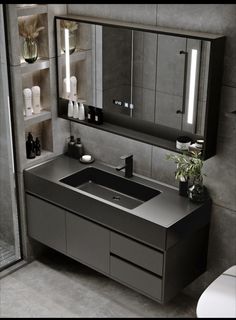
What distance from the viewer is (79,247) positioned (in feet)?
10.8

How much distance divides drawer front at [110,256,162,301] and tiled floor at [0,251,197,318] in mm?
203

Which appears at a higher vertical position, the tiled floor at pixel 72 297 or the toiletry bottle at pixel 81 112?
the toiletry bottle at pixel 81 112

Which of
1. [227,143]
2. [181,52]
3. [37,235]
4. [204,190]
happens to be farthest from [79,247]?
[181,52]

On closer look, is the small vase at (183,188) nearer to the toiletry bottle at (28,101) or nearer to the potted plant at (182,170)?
the potted plant at (182,170)

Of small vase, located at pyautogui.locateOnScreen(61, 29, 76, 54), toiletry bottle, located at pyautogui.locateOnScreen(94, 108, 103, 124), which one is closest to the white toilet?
toiletry bottle, located at pyautogui.locateOnScreen(94, 108, 103, 124)

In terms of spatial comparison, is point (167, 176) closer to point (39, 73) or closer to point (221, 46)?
point (221, 46)

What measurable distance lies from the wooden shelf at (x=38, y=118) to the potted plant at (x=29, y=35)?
411 millimetres

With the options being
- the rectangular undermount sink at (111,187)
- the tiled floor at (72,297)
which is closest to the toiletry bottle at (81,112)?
the rectangular undermount sink at (111,187)

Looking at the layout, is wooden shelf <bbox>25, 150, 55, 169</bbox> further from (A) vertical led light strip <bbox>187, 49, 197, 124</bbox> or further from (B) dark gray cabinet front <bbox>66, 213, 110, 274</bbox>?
(A) vertical led light strip <bbox>187, 49, 197, 124</bbox>

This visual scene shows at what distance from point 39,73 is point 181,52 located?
125cm

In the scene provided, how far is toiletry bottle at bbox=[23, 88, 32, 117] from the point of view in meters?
3.29

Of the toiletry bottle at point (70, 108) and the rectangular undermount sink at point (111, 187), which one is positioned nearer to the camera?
the rectangular undermount sink at point (111, 187)

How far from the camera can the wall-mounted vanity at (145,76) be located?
103 inches

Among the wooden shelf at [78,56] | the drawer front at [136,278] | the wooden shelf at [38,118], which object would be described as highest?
the wooden shelf at [78,56]
